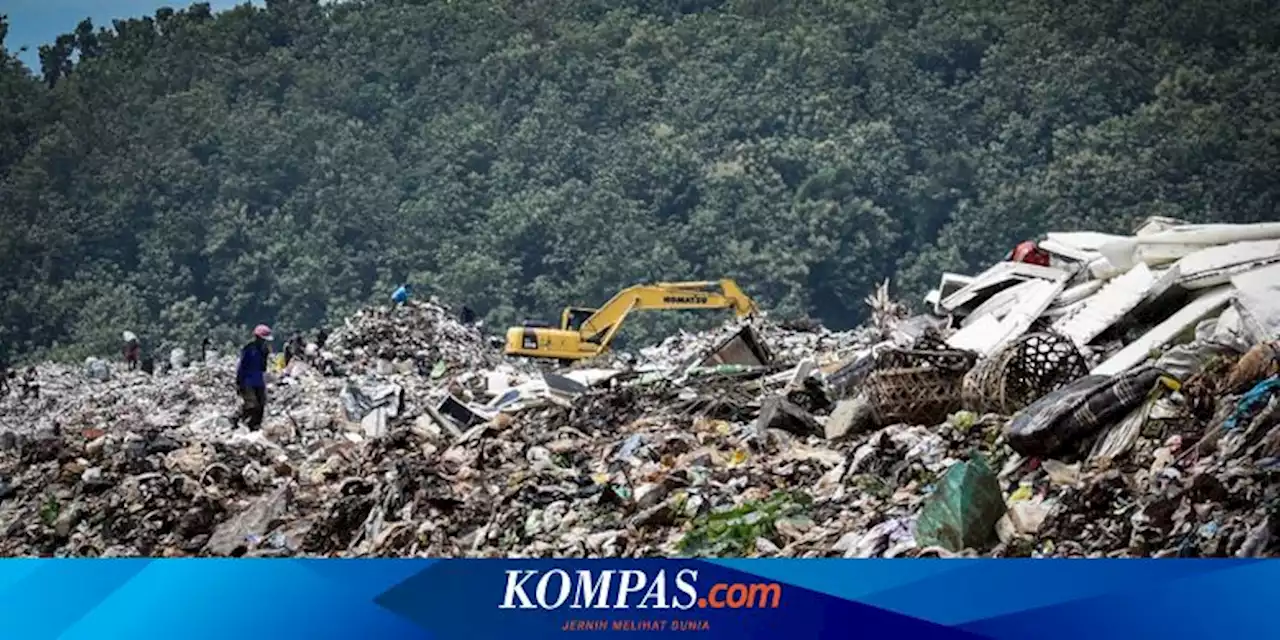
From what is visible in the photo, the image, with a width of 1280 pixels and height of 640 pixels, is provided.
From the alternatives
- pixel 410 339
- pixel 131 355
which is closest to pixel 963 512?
pixel 410 339

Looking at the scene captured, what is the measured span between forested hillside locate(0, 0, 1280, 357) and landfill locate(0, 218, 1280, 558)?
12.6 m

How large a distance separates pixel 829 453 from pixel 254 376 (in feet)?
14.7

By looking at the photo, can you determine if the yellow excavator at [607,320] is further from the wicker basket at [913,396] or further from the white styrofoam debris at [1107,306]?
the wicker basket at [913,396]

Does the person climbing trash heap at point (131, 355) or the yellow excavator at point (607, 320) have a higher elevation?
the person climbing trash heap at point (131, 355)

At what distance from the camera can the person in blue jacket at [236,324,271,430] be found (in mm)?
11062

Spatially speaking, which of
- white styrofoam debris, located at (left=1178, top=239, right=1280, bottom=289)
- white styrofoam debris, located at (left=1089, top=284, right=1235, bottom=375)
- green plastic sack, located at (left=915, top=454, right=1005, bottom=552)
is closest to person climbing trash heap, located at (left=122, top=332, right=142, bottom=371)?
white styrofoam debris, located at (left=1178, top=239, right=1280, bottom=289)

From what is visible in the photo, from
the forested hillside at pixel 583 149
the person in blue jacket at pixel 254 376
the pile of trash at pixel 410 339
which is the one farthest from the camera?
the forested hillside at pixel 583 149

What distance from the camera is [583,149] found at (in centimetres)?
3594

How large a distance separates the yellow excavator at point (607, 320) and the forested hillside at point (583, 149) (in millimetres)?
6270

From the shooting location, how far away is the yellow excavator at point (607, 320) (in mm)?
17828

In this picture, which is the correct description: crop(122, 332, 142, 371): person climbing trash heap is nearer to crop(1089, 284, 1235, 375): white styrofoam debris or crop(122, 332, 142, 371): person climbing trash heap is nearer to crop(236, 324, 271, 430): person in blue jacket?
crop(236, 324, 271, 430): person in blue jacket

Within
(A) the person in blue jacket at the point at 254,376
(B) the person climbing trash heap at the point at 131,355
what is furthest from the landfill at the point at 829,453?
(B) the person climbing trash heap at the point at 131,355

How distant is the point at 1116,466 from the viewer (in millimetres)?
6129

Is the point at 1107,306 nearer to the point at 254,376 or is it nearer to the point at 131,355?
the point at 254,376
